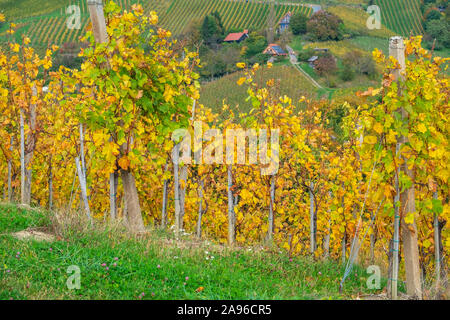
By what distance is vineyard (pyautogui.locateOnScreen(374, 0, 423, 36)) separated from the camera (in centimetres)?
7344

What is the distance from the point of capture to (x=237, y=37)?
67625 millimetres

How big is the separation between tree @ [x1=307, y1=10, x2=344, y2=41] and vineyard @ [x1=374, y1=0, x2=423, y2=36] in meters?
14.3

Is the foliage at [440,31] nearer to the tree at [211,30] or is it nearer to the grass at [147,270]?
the tree at [211,30]

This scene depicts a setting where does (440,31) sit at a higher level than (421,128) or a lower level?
higher

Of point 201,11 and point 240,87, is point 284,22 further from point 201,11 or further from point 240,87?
point 240,87

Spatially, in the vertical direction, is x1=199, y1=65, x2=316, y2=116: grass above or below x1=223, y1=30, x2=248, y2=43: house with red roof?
below

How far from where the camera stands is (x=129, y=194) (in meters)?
5.54

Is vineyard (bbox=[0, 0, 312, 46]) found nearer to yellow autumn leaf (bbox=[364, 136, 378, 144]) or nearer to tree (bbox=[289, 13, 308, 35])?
tree (bbox=[289, 13, 308, 35])

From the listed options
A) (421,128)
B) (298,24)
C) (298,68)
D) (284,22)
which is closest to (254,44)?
(298,24)

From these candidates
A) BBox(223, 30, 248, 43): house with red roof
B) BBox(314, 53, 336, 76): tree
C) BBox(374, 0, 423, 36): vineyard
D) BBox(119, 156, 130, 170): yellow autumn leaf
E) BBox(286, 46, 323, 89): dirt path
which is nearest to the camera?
BBox(119, 156, 130, 170): yellow autumn leaf

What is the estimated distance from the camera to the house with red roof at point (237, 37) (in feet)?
222

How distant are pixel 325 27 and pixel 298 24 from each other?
741 cm

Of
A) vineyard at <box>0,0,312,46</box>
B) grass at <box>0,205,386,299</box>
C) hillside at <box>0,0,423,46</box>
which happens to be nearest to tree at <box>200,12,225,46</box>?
vineyard at <box>0,0,312,46</box>

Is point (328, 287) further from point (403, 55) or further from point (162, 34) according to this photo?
point (162, 34)
